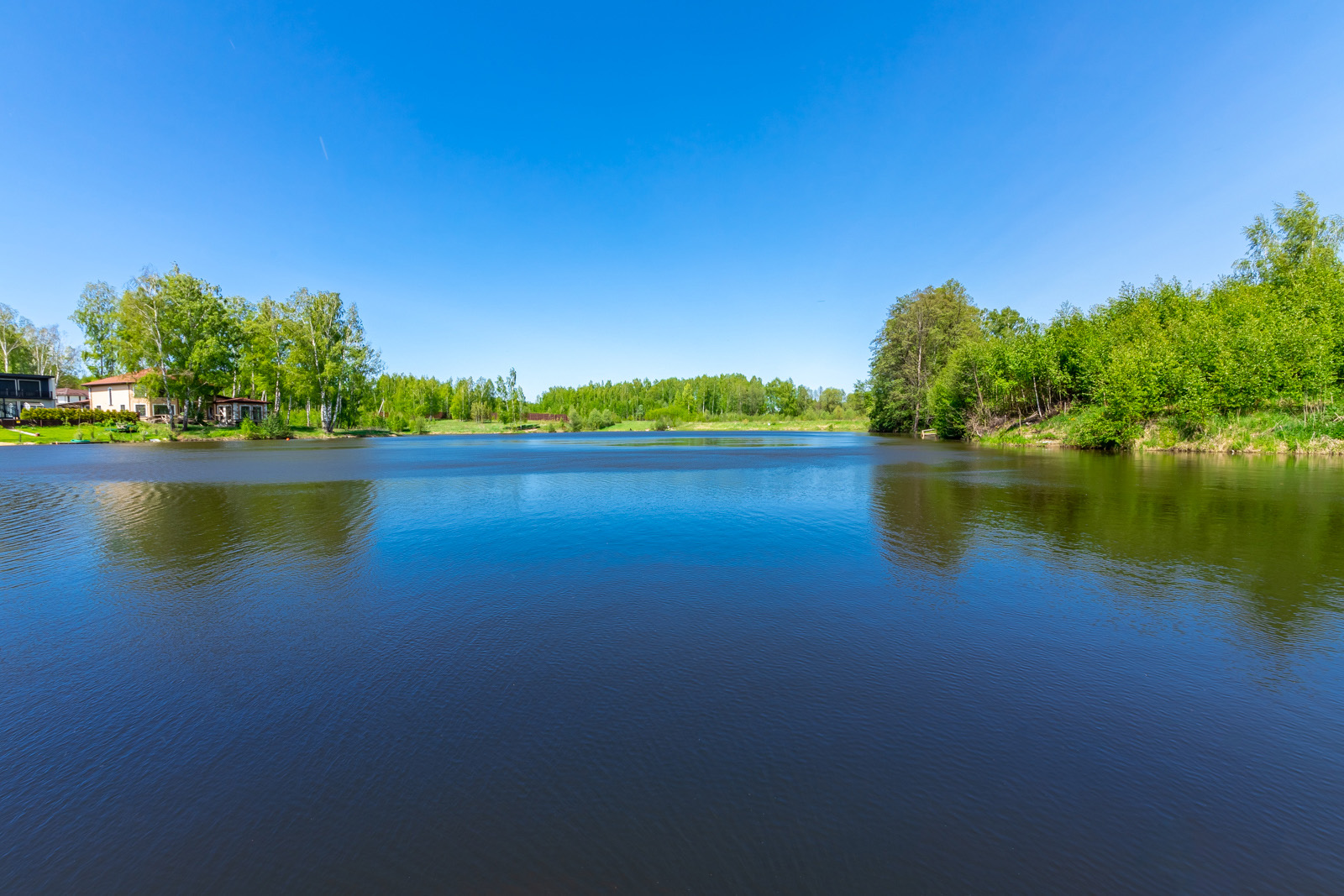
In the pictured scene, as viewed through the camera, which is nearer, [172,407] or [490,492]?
[490,492]

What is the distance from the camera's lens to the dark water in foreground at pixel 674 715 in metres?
3.28

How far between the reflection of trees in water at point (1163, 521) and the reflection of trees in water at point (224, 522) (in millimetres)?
11953

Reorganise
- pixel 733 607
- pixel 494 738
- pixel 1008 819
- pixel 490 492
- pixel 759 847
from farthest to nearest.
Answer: pixel 490 492 < pixel 733 607 < pixel 494 738 < pixel 1008 819 < pixel 759 847

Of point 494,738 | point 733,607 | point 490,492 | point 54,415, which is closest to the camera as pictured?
point 494,738

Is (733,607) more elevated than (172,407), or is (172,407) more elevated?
(172,407)

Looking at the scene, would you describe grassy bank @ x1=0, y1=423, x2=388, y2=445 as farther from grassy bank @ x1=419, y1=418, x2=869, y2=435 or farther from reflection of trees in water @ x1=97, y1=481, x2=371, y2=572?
reflection of trees in water @ x1=97, y1=481, x2=371, y2=572

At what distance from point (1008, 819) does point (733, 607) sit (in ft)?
14.1

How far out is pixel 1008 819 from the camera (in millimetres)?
3566

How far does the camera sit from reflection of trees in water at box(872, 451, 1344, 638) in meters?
8.97

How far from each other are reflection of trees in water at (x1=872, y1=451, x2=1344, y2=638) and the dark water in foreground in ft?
0.51

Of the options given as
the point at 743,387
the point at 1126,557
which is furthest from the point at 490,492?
the point at 743,387

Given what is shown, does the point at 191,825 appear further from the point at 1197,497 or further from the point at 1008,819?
the point at 1197,497

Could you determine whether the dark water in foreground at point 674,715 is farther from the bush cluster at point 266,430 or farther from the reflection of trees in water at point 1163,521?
the bush cluster at point 266,430

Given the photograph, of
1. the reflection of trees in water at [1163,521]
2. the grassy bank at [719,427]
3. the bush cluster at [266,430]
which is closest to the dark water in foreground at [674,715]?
the reflection of trees in water at [1163,521]
